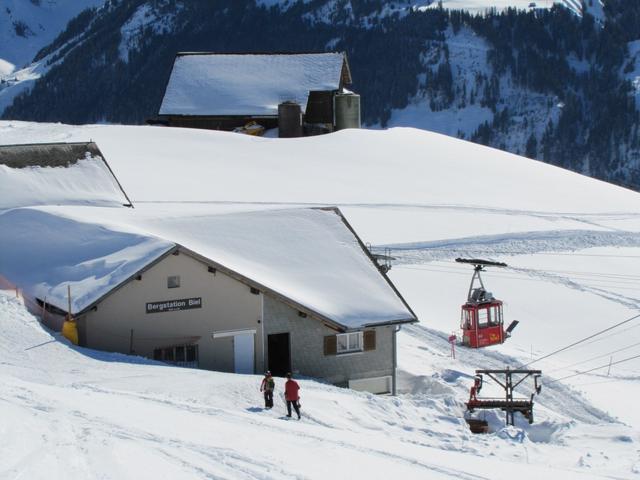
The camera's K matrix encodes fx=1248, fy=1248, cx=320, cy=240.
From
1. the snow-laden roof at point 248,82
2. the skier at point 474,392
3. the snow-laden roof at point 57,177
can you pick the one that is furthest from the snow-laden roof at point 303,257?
the snow-laden roof at point 248,82

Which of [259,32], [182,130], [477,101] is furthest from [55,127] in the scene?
[259,32]

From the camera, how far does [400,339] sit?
1323 inches

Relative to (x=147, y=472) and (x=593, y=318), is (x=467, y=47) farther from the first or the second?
(x=147, y=472)

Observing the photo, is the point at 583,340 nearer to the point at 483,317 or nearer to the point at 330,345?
the point at 483,317

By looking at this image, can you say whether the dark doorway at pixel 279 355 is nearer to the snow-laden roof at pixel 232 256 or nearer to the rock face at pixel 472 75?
the snow-laden roof at pixel 232 256

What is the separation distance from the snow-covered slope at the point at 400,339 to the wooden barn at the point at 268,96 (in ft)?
14.8

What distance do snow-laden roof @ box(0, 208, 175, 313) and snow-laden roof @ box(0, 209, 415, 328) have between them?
0.03 metres

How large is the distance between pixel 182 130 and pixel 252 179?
9.66 meters

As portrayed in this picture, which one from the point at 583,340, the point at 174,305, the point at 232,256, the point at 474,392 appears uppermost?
the point at 232,256

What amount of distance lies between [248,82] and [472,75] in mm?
98063

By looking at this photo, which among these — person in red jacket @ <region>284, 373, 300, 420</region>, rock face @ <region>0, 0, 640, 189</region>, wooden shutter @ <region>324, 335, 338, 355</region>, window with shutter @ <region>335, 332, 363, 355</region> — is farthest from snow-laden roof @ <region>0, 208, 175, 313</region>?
rock face @ <region>0, 0, 640, 189</region>

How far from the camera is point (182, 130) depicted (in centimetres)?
6319

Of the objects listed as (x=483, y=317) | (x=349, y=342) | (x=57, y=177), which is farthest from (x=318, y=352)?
(x=57, y=177)

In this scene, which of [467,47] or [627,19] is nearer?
[467,47]
